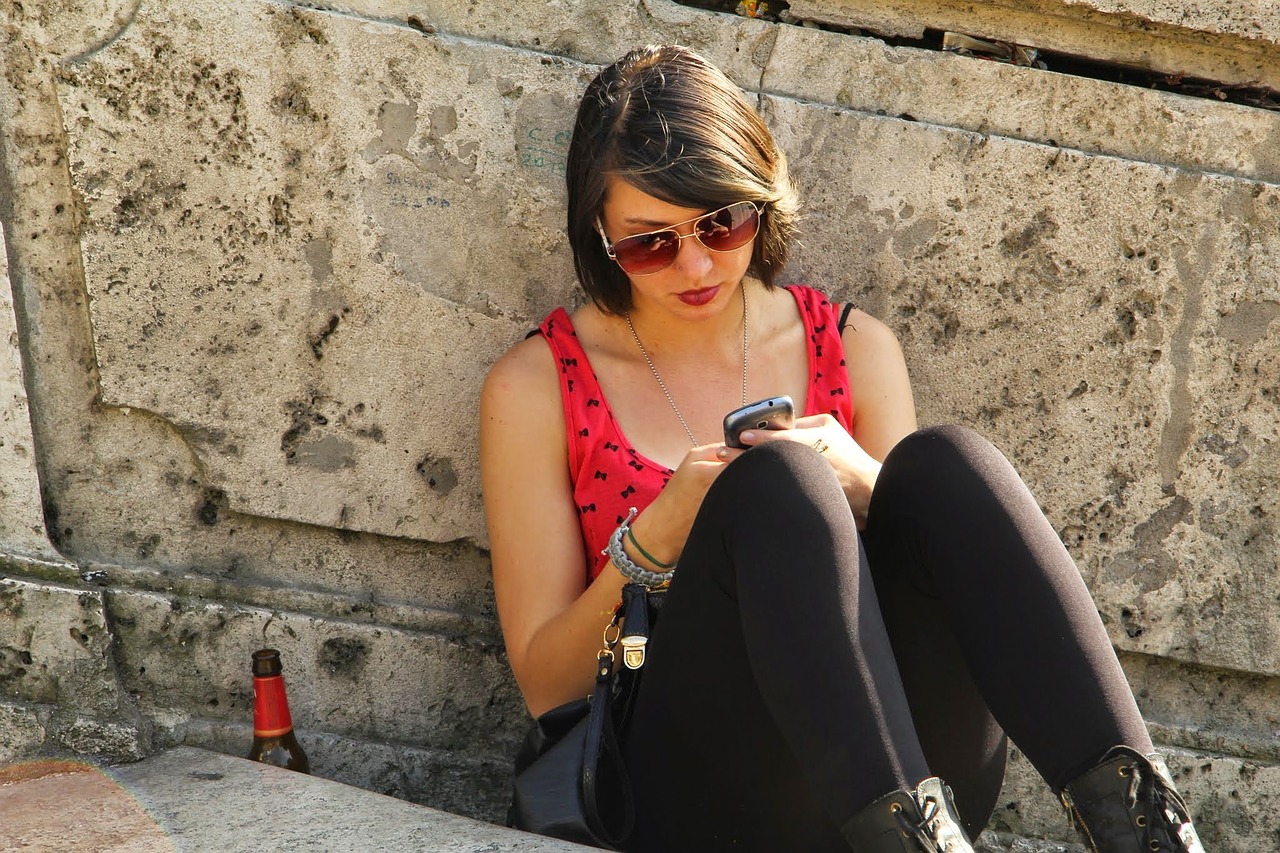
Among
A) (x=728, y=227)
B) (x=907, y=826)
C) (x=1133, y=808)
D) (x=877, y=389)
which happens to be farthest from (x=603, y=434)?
(x=1133, y=808)

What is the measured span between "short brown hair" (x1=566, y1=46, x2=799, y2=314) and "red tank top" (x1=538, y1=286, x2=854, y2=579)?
14 centimetres

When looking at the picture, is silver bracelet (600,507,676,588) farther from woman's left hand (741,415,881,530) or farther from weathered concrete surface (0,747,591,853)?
weathered concrete surface (0,747,591,853)

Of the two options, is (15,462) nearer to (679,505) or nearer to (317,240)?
(317,240)

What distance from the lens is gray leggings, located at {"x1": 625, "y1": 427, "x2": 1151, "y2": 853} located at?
60.7 inches

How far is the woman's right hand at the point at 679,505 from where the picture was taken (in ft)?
6.06

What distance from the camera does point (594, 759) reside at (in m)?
1.79

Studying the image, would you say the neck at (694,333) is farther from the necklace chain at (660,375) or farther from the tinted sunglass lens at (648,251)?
the tinted sunglass lens at (648,251)

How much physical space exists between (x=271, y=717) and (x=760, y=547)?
3.73 ft

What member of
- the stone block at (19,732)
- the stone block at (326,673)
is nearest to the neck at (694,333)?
the stone block at (326,673)

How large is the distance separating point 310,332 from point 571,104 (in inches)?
28.2

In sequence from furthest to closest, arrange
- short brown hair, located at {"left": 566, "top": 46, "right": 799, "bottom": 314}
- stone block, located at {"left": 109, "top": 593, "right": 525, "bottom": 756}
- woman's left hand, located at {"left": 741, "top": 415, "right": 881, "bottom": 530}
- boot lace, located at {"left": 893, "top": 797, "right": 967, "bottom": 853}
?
stone block, located at {"left": 109, "top": 593, "right": 525, "bottom": 756}, short brown hair, located at {"left": 566, "top": 46, "right": 799, "bottom": 314}, woman's left hand, located at {"left": 741, "top": 415, "right": 881, "bottom": 530}, boot lace, located at {"left": 893, "top": 797, "right": 967, "bottom": 853}

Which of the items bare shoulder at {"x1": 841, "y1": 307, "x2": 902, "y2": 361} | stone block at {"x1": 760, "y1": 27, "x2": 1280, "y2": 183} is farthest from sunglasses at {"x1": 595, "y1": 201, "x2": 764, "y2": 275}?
stone block at {"x1": 760, "y1": 27, "x2": 1280, "y2": 183}

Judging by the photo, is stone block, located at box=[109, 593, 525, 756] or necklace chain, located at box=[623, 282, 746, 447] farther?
stone block, located at box=[109, 593, 525, 756]

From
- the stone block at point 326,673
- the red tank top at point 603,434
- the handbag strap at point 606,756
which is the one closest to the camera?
the handbag strap at point 606,756
